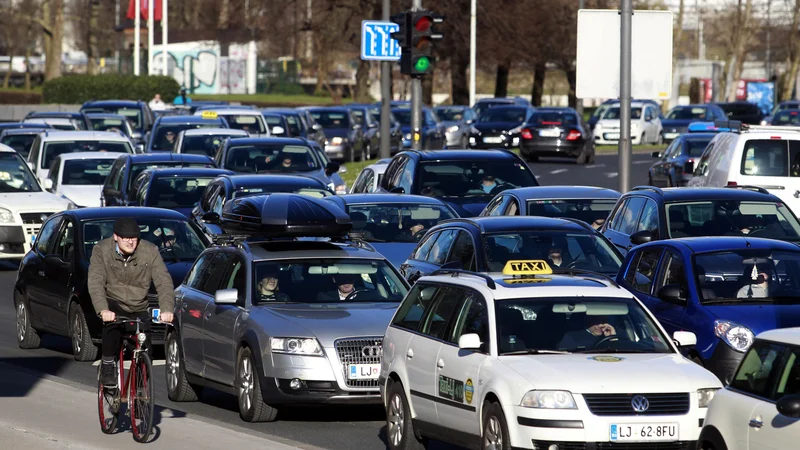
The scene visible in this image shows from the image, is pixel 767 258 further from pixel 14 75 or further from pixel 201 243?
pixel 14 75

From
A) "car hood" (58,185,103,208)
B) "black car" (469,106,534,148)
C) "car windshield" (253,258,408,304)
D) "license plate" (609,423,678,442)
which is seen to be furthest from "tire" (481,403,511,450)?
"black car" (469,106,534,148)

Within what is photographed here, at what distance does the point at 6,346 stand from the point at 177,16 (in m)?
85.7

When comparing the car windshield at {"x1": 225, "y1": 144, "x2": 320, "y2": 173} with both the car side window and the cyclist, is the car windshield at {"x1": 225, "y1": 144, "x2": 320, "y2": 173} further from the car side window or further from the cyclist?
the car side window

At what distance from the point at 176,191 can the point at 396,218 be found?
20.0ft

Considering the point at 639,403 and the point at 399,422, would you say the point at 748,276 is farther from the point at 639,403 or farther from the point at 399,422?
the point at 639,403

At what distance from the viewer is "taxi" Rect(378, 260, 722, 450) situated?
8867 mm

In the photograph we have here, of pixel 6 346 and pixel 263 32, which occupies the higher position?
pixel 263 32

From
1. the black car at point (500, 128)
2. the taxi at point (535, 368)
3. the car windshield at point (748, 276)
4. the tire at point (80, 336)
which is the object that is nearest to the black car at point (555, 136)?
the black car at point (500, 128)

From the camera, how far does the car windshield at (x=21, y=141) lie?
122 ft

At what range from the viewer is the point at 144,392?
35.2 ft

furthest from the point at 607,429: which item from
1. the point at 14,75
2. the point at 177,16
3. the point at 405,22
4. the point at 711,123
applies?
the point at 14,75

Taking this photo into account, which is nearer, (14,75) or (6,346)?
(6,346)

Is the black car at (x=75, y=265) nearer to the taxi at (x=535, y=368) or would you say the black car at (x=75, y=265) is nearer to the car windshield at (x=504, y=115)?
the taxi at (x=535, y=368)

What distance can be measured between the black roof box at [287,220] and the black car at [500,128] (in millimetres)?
32255
